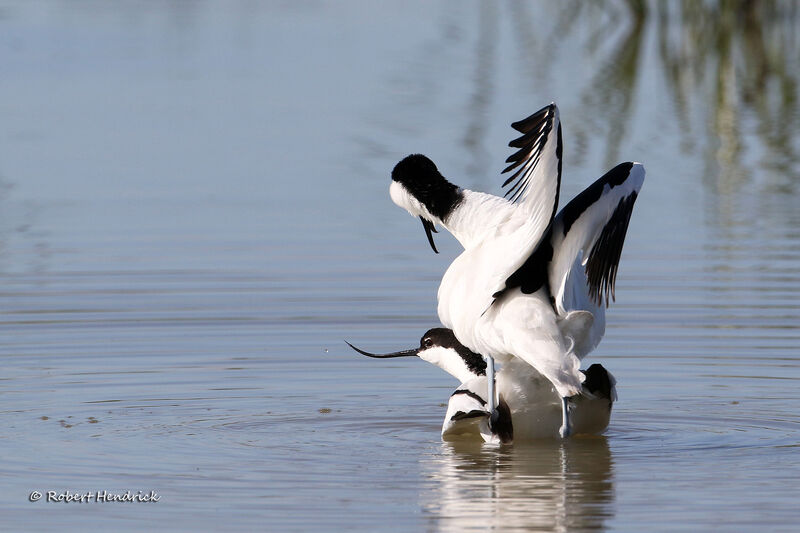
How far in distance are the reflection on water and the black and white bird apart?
0.81 feet

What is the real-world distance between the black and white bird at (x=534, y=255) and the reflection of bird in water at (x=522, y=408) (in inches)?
4.4

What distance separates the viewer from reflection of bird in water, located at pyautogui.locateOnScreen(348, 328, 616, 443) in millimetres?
8297

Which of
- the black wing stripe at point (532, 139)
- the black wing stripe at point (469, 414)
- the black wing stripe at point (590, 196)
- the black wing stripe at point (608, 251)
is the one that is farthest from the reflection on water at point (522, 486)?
the black wing stripe at point (532, 139)

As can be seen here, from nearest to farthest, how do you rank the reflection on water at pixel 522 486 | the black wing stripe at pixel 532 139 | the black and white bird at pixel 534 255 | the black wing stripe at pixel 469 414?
the reflection on water at pixel 522 486 → the black wing stripe at pixel 532 139 → the black and white bird at pixel 534 255 → the black wing stripe at pixel 469 414

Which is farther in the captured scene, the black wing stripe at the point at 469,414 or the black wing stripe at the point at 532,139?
the black wing stripe at the point at 469,414

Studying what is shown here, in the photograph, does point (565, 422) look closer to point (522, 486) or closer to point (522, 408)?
point (522, 408)

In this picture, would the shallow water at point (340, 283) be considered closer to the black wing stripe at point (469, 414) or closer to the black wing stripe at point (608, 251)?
the black wing stripe at point (469, 414)

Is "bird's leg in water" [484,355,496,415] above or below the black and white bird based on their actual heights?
below


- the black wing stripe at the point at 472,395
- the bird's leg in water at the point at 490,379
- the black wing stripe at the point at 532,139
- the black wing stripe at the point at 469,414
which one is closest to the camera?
the black wing stripe at the point at 532,139

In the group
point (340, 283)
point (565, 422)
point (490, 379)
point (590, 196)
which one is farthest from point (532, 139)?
point (340, 283)

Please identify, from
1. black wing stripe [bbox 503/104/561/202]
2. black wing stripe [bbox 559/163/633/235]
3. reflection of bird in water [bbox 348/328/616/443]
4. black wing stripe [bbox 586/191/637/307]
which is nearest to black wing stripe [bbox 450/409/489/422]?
reflection of bird in water [bbox 348/328/616/443]

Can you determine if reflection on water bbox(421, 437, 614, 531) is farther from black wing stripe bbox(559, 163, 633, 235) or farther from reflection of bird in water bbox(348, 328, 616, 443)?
black wing stripe bbox(559, 163, 633, 235)

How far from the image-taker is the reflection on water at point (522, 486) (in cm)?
702

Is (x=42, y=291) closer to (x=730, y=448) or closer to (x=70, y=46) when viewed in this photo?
(x=730, y=448)
